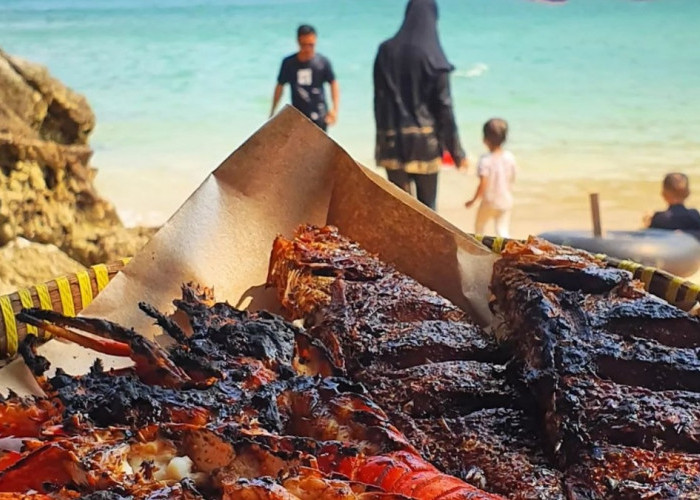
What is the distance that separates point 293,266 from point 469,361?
25.3 inches

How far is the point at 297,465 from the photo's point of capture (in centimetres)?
134

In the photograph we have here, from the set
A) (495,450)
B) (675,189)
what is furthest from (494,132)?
(495,450)

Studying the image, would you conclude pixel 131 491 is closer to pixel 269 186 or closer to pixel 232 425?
pixel 232 425

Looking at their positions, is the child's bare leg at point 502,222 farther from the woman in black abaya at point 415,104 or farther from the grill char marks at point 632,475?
the grill char marks at point 632,475

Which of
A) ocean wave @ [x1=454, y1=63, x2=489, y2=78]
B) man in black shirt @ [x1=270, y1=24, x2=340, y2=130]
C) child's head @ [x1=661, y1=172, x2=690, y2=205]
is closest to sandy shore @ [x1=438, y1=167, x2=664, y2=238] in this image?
child's head @ [x1=661, y1=172, x2=690, y2=205]

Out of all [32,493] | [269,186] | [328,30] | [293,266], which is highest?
[328,30]

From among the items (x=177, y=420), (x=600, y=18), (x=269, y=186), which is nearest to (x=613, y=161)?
(x=600, y=18)

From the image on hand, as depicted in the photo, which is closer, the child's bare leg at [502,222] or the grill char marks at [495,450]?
the grill char marks at [495,450]

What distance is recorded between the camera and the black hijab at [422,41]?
198 inches

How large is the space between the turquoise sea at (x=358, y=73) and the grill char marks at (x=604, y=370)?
469cm

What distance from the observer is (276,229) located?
8.88 ft

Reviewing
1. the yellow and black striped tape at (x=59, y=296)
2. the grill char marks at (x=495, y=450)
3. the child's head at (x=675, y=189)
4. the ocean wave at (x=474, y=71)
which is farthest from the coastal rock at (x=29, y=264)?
the ocean wave at (x=474, y=71)

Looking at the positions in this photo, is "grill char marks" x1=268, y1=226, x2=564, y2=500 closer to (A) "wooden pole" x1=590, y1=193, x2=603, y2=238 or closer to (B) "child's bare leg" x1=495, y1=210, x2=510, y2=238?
(A) "wooden pole" x1=590, y1=193, x2=603, y2=238

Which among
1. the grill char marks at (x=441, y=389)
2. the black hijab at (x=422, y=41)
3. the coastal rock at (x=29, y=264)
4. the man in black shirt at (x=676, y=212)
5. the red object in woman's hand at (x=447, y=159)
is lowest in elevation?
the coastal rock at (x=29, y=264)
